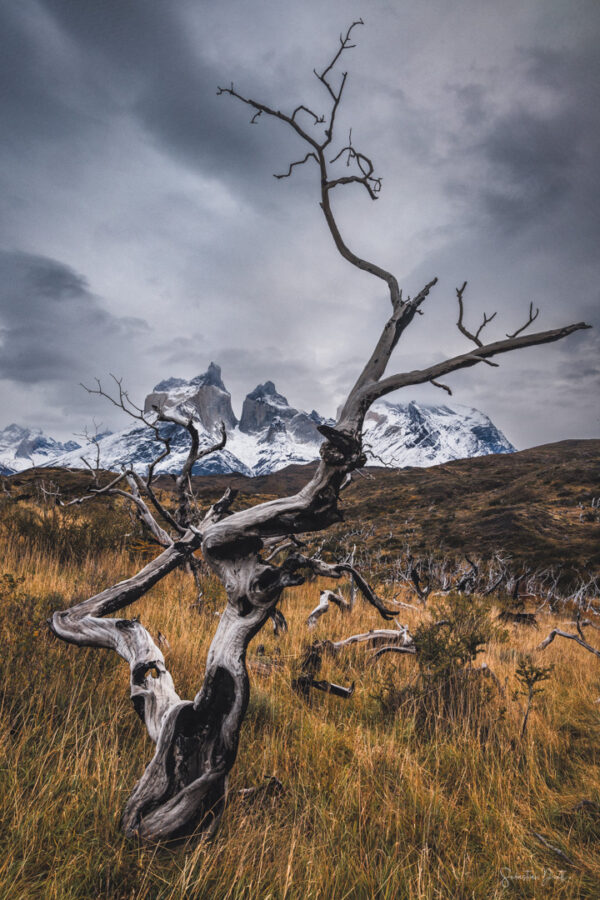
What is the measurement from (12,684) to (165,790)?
1662 millimetres

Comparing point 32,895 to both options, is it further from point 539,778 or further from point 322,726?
point 539,778

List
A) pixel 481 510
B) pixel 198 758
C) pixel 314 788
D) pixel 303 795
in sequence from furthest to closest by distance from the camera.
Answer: pixel 481 510, pixel 314 788, pixel 303 795, pixel 198 758

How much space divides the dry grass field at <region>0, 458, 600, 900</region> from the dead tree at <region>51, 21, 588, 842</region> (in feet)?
0.67

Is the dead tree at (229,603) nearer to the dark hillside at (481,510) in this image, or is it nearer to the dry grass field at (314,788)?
the dry grass field at (314,788)

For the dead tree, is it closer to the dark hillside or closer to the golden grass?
the golden grass

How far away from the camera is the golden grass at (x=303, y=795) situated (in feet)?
5.11

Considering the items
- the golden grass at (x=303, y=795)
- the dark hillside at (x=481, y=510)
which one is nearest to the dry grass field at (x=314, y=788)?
the golden grass at (x=303, y=795)

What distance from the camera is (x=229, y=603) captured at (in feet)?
7.31

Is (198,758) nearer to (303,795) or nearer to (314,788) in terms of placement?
(303,795)

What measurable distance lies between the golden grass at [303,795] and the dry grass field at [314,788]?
11 millimetres

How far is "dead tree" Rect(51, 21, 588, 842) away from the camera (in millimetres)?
1775

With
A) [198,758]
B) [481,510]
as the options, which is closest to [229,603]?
[198,758]

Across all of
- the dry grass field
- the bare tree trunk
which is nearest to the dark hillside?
the dry grass field

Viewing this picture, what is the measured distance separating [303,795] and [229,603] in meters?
1.16
